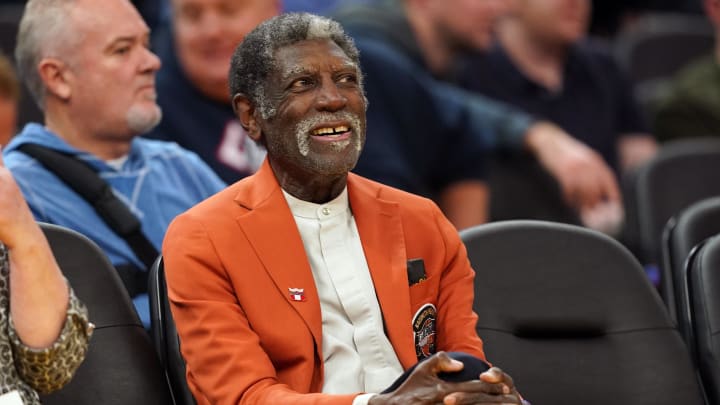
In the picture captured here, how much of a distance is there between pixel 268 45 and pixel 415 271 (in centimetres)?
49

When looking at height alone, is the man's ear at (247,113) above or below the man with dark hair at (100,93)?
above

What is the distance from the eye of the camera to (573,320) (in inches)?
109

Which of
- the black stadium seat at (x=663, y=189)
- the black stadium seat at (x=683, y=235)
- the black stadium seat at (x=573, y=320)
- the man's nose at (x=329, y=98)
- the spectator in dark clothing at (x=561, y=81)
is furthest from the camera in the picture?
the spectator in dark clothing at (x=561, y=81)

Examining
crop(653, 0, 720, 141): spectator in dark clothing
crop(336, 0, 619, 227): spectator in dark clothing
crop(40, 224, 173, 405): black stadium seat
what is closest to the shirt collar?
crop(40, 224, 173, 405): black stadium seat

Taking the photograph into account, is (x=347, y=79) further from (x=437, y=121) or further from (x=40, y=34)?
(x=437, y=121)

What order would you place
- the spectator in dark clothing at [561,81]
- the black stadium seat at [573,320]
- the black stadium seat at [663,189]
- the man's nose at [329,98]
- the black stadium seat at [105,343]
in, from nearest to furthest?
the man's nose at [329,98], the black stadium seat at [105,343], the black stadium seat at [573,320], the black stadium seat at [663,189], the spectator in dark clothing at [561,81]

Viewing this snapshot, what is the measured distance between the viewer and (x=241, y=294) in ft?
7.37

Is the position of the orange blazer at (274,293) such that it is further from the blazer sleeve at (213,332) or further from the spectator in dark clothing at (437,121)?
the spectator in dark clothing at (437,121)

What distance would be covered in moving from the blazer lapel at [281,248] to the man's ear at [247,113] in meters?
0.13

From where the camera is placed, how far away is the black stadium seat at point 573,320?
2697mm

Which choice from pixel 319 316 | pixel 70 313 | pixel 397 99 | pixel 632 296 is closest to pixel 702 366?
pixel 632 296

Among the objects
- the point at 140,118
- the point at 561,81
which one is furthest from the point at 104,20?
the point at 561,81

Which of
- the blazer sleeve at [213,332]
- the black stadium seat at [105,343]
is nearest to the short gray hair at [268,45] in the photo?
the blazer sleeve at [213,332]

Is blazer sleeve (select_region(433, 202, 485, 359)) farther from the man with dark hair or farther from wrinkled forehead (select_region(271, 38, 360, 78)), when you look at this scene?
the man with dark hair
